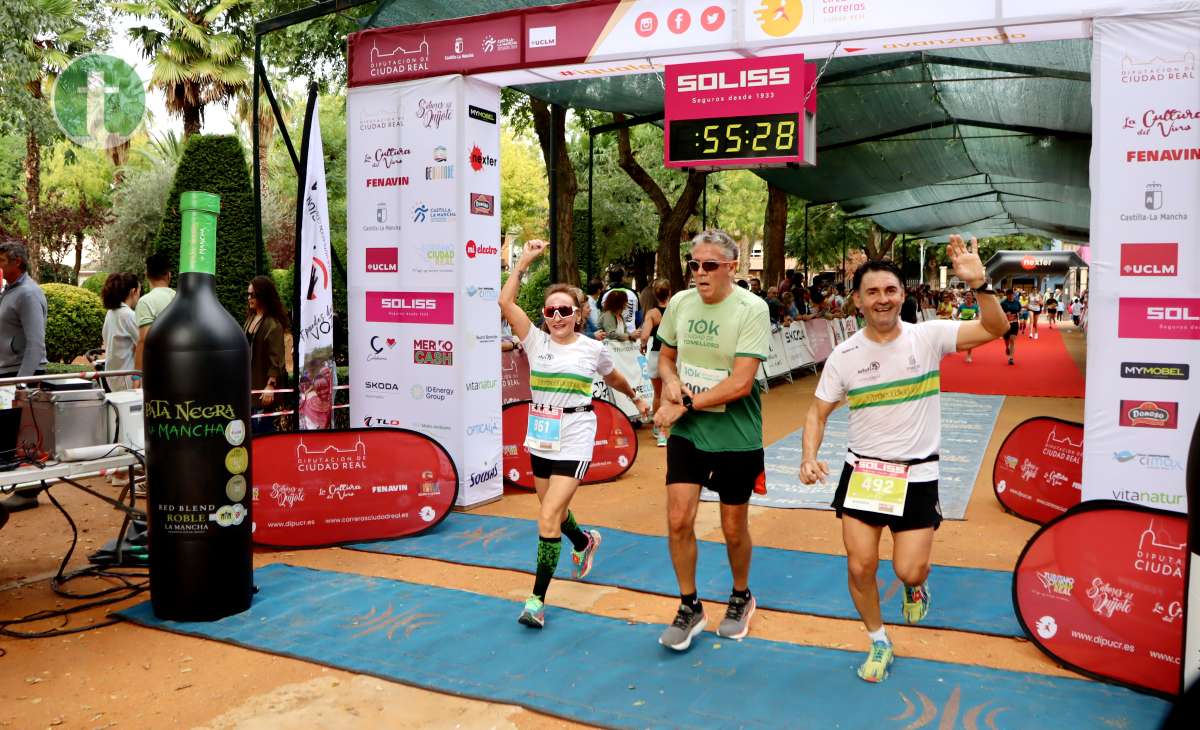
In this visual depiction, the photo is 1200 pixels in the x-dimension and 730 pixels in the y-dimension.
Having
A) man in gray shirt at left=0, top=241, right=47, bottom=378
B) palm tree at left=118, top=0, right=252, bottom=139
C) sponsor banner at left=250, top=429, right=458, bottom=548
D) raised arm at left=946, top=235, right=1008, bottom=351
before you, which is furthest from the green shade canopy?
palm tree at left=118, top=0, right=252, bottom=139

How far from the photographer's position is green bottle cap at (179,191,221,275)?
210 inches

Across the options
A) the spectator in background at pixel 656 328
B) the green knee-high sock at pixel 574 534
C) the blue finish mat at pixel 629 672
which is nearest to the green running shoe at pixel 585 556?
the green knee-high sock at pixel 574 534

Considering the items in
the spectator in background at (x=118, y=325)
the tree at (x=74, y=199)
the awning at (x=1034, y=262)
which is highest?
the tree at (x=74, y=199)

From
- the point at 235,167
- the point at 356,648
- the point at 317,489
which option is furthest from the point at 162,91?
the point at 356,648

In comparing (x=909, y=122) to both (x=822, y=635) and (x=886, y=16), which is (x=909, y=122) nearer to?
(x=886, y=16)

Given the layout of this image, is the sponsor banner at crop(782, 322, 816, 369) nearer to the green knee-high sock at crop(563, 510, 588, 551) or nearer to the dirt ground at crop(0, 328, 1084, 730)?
the dirt ground at crop(0, 328, 1084, 730)

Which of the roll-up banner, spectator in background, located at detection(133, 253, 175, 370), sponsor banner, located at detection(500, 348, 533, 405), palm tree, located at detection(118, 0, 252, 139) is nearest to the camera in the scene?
spectator in background, located at detection(133, 253, 175, 370)

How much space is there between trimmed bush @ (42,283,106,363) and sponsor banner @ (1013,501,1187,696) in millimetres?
17791

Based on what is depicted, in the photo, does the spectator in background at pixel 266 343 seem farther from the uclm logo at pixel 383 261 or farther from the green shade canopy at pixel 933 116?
the green shade canopy at pixel 933 116

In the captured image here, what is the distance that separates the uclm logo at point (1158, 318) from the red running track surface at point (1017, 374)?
10830mm

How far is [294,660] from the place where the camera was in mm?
4906

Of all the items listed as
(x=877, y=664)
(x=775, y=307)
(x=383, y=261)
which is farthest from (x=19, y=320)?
(x=775, y=307)

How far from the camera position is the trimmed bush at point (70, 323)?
18.4 metres

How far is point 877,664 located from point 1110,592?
1.18 meters
